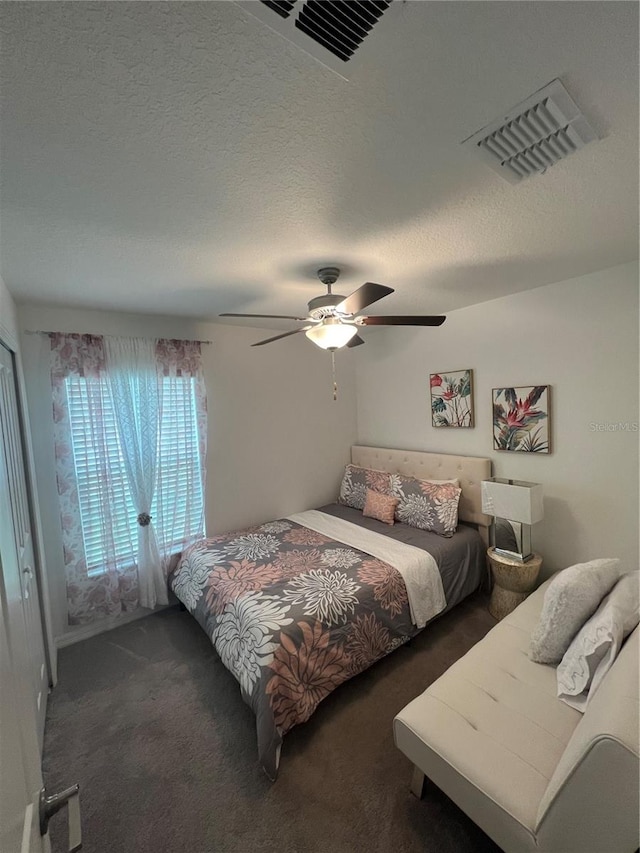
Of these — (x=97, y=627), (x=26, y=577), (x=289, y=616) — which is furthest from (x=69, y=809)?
(x=97, y=627)

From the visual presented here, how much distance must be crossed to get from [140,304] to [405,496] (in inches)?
106

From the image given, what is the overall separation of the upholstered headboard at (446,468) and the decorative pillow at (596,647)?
4.43 feet

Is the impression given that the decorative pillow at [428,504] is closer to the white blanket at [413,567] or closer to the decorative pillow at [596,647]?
the white blanket at [413,567]

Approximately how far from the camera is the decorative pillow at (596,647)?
1321mm

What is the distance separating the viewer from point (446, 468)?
3.19 m

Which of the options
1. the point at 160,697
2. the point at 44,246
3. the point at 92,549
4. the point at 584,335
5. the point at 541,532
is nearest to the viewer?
the point at 44,246

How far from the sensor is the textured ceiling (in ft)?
2.35

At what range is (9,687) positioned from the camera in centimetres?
66

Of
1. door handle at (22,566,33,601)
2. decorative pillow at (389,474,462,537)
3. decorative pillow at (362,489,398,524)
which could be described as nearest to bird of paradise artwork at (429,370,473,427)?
decorative pillow at (389,474,462,537)

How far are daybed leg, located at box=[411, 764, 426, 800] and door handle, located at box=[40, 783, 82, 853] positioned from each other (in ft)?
4.43

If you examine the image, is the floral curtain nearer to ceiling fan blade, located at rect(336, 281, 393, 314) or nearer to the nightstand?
ceiling fan blade, located at rect(336, 281, 393, 314)

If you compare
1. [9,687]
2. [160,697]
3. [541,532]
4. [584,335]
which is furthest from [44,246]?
[541,532]

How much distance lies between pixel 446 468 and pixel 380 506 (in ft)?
2.35

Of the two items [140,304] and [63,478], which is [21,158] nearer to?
[140,304]
